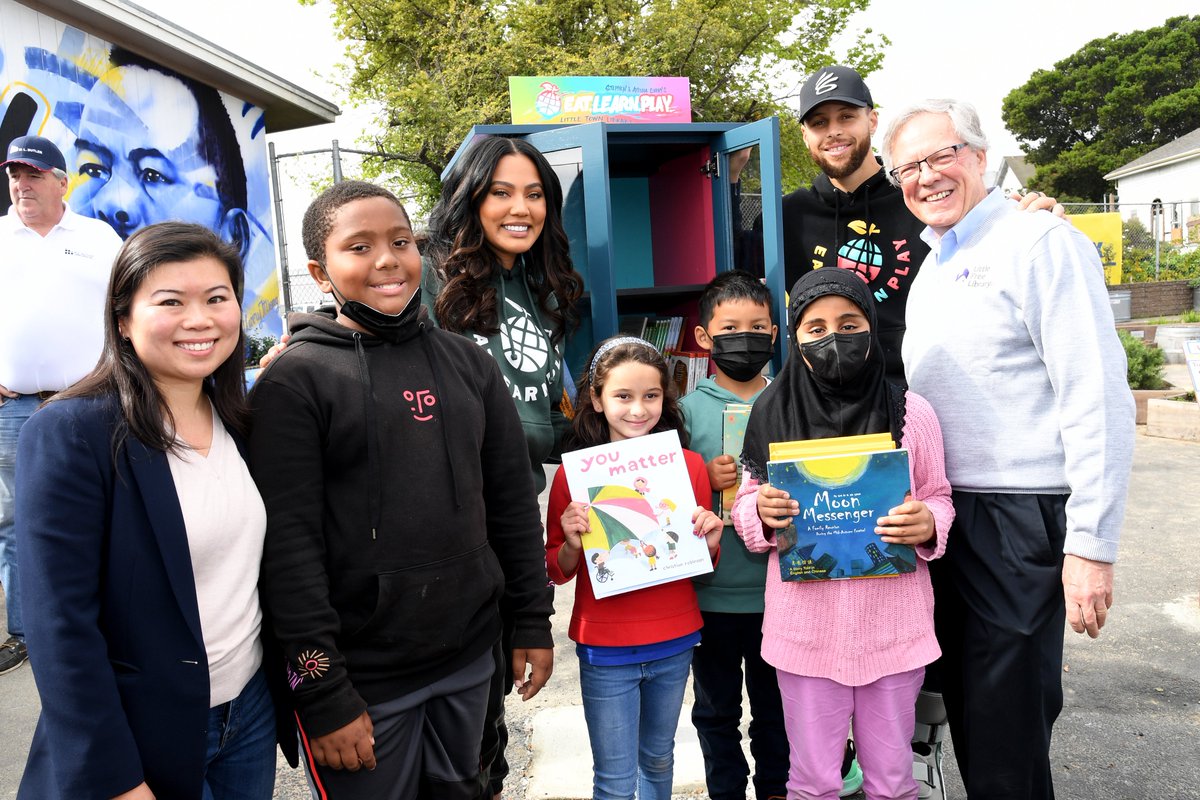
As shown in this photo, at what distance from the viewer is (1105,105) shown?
50375mm

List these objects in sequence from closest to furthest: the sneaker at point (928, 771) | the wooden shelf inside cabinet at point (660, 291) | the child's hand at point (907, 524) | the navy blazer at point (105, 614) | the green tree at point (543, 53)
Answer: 1. the navy blazer at point (105, 614)
2. the child's hand at point (907, 524)
3. the sneaker at point (928, 771)
4. the wooden shelf inside cabinet at point (660, 291)
5. the green tree at point (543, 53)

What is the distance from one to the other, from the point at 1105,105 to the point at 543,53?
148 ft

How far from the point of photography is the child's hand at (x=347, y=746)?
70.9 inches

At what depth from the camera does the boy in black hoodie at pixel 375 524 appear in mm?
1812

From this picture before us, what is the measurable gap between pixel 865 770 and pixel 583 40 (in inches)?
864

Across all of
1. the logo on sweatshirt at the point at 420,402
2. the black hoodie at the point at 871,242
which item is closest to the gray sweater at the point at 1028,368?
the black hoodie at the point at 871,242

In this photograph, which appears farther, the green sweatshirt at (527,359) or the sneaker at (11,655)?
the sneaker at (11,655)

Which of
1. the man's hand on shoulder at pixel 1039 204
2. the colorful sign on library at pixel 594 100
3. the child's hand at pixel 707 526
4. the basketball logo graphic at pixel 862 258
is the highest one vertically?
the colorful sign on library at pixel 594 100

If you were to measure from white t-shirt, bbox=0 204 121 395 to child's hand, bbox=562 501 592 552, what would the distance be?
314cm

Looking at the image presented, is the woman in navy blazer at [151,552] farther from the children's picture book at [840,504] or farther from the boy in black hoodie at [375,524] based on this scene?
the children's picture book at [840,504]

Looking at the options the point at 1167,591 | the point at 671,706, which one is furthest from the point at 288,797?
the point at 1167,591

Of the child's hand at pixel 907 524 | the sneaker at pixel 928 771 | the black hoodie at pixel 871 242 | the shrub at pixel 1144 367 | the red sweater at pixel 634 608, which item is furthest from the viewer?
the shrub at pixel 1144 367

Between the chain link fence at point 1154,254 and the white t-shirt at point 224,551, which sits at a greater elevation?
the chain link fence at point 1154,254

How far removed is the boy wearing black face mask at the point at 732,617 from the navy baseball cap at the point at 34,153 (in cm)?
383
